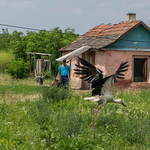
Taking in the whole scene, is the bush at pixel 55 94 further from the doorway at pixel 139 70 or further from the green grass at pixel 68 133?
the doorway at pixel 139 70

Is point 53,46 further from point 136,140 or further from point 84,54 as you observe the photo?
point 136,140

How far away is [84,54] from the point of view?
1606 centimetres

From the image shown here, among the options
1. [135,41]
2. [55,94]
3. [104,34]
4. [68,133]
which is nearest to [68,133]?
[68,133]

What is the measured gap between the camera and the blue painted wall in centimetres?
1448

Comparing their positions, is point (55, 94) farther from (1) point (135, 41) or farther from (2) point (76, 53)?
(1) point (135, 41)

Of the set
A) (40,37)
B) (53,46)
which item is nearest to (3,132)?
(53,46)

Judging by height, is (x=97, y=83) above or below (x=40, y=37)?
below

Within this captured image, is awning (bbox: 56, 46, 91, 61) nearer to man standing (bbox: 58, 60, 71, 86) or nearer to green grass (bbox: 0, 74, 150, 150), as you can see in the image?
man standing (bbox: 58, 60, 71, 86)

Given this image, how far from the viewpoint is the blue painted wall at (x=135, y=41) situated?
Result: 1448 centimetres

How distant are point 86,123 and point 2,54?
2404 cm

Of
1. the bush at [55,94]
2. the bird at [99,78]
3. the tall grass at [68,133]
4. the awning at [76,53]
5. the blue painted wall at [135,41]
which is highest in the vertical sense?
the blue painted wall at [135,41]

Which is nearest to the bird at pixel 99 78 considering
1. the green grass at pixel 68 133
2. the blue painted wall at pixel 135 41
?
the green grass at pixel 68 133

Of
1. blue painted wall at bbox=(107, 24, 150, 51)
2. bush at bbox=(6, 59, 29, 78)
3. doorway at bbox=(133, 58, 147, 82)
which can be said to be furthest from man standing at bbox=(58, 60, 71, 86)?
bush at bbox=(6, 59, 29, 78)

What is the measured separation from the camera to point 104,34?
15.7 meters
